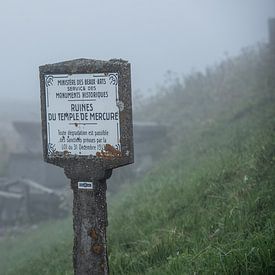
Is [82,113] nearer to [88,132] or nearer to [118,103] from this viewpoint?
[88,132]

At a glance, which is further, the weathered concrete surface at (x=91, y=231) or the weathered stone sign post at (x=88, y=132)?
the weathered concrete surface at (x=91, y=231)

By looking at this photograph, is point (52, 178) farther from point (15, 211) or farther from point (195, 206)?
point (195, 206)

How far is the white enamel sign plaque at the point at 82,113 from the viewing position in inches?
130

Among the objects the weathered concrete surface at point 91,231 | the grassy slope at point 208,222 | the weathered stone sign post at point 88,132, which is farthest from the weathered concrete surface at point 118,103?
the grassy slope at point 208,222

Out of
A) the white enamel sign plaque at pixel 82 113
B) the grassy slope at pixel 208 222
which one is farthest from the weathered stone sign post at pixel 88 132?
the grassy slope at pixel 208 222

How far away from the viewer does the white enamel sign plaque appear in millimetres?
3312

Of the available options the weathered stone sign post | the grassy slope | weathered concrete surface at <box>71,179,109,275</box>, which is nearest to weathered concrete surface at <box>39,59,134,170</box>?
the weathered stone sign post

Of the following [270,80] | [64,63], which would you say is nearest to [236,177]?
[64,63]

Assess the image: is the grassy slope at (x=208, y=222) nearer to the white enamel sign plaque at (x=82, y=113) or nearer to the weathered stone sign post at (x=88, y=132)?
the weathered stone sign post at (x=88, y=132)

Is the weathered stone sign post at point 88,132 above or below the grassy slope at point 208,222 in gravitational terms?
above

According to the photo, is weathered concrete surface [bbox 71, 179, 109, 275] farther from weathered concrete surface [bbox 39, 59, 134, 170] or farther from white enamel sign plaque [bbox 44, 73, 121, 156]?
white enamel sign plaque [bbox 44, 73, 121, 156]

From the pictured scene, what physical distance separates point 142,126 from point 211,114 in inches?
85.7

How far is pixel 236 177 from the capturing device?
5555 millimetres

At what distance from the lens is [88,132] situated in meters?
3.38
